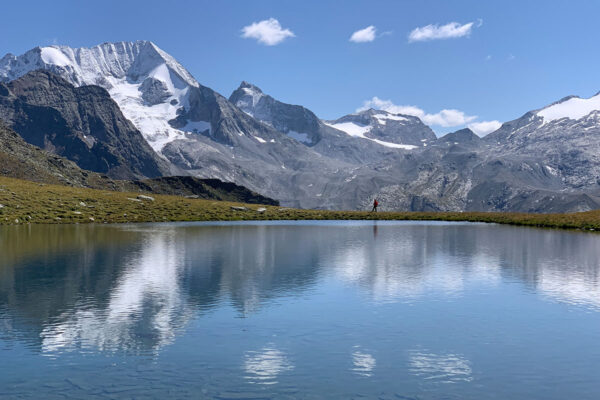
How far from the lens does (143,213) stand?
113 metres

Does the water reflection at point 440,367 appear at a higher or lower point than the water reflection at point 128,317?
lower

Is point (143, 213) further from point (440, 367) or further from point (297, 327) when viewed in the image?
point (440, 367)

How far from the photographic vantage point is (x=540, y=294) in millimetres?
31312

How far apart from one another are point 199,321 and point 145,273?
14383mm

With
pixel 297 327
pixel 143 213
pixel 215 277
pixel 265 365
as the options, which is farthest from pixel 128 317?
pixel 143 213

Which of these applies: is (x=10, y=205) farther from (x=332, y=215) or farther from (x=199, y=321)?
(x=199, y=321)

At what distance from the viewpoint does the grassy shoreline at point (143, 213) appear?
96.5 meters

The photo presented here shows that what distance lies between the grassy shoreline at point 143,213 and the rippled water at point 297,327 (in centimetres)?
5415

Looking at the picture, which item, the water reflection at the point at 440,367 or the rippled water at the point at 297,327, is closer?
the rippled water at the point at 297,327

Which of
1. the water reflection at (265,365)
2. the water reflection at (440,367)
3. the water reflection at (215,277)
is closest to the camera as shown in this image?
the water reflection at (265,365)

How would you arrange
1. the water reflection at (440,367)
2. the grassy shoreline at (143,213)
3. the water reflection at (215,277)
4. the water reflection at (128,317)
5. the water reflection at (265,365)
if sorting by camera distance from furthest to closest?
1. the grassy shoreline at (143,213)
2. the water reflection at (215,277)
3. the water reflection at (128,317)
4. the water reflection at (440,367)
5. the water reflection at (265,365)

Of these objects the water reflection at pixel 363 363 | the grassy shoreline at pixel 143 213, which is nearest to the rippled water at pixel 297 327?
the water reflection at pixel 363 363

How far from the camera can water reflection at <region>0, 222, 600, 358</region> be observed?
22844 mm

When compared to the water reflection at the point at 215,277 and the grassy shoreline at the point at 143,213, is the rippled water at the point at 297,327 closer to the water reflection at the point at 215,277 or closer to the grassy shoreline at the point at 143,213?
the water reflection at the point at 215,277
